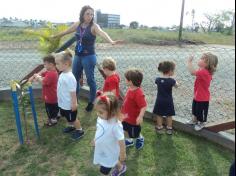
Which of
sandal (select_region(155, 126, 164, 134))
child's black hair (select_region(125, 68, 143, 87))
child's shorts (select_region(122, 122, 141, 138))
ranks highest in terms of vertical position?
child's black hair (select_region(125, 68, 143, 87))

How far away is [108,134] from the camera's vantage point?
2826mm

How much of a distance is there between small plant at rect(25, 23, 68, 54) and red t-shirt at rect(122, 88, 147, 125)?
8.05 feet

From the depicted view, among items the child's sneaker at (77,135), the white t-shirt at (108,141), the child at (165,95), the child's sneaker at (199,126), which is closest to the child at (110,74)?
the child at (165,95)

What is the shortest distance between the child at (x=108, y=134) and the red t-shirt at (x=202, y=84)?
5.23ft

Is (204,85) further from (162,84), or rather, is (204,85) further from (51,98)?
(51,98)

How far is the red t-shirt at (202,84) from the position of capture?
400 centimetres

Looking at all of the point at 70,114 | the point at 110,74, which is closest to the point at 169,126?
the point at 110,74

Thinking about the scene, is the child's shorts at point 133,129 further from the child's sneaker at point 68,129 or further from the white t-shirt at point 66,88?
the child's sneaker at point 68,129

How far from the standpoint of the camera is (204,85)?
406 centimetres

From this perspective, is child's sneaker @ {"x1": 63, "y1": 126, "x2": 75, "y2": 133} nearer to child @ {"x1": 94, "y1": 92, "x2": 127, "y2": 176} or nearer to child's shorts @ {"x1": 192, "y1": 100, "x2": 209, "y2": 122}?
child @ {"x1": 94, "y1": 92, "x2": 127, "y2": 176}

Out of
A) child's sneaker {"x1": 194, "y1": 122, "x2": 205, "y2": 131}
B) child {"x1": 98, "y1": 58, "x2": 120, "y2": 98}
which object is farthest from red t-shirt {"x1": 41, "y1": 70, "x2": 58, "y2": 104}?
child's sneaker {"x1": 194, "y1": 122, "x2": 205, "y2": 131}

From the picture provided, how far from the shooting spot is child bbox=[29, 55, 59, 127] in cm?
Answer: 440

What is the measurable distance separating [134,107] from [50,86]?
4.49 feet

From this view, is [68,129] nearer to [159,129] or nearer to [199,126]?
[159,129]
